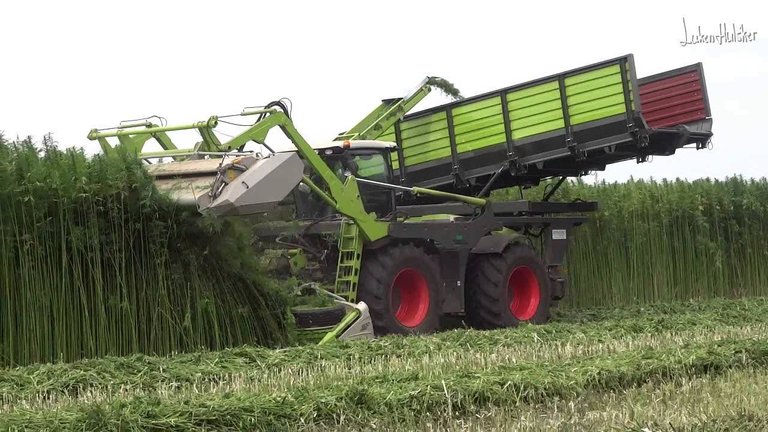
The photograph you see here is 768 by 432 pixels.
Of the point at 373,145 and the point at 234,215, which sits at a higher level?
the point at 373,145

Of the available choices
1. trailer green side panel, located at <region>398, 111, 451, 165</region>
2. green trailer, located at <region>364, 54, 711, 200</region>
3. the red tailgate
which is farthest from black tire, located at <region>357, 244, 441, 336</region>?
the red tailgate

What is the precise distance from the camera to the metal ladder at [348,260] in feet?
34.5

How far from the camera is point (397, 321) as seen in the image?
10742 millimetres

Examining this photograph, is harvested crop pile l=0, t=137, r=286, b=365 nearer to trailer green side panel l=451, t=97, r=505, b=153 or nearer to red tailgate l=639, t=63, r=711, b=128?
trailer green side panel l=451, t=97, r=505, b=153

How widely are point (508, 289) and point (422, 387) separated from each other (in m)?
6.04

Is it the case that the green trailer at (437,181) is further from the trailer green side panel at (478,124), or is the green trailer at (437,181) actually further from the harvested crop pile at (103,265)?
the harvested crop pile at (103,265)

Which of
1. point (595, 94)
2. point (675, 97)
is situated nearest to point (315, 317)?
point (595, 94)

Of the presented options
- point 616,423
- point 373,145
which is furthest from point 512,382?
point 373,145

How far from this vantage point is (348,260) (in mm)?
10641

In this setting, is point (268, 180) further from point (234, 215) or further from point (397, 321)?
point (397, 321)

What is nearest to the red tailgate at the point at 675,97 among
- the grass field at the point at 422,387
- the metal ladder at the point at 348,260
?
the grass field at the point at 422,387

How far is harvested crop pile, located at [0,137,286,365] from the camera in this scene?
8633mm

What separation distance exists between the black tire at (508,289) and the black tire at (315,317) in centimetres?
238

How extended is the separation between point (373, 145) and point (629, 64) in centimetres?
288
